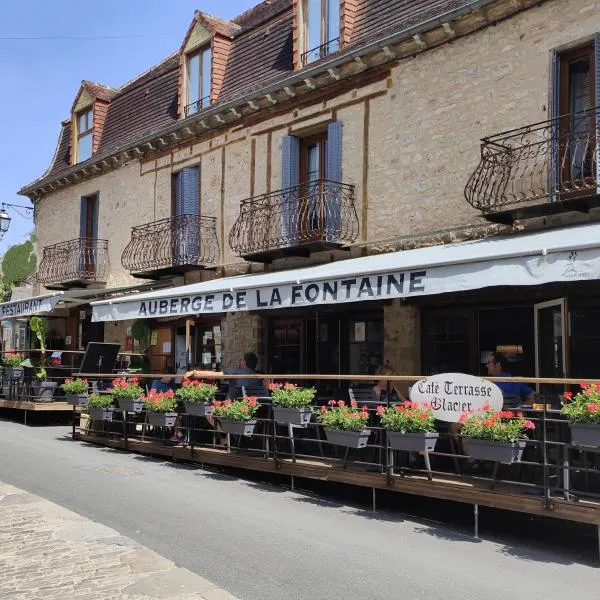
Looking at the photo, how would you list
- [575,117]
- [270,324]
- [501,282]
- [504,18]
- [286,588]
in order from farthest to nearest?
[270,324] → [504,18] → [575,117] → [501,282] → [286,588]

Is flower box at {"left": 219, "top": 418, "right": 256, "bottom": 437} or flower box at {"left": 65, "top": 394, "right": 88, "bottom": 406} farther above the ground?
flower box at {"left": 65, "top": 394, "right": 88, "bottom": 406}

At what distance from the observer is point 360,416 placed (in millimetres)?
7621

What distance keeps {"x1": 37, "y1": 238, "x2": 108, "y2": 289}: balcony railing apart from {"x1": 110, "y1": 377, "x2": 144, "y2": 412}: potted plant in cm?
813

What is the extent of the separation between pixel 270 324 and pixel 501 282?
777cm

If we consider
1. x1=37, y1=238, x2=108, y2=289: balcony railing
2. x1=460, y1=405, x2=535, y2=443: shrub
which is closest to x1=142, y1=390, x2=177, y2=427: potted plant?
x1=460, y1=405, x2=535, y2=443: shrub

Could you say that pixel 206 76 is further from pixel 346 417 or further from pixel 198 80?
pixel 346 417

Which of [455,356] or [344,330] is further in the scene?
[344,330]

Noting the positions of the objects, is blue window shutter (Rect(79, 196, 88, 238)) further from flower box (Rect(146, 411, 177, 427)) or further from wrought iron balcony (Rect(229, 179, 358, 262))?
flower box (Rect(146, 411, 177, 427))

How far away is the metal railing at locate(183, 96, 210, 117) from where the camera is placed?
16328 mm

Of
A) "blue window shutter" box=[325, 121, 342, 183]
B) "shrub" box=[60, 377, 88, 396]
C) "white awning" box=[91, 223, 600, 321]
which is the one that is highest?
"blue window shutter" box=[325, 121, 342, 183]

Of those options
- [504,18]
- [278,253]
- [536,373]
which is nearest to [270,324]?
[278,253]

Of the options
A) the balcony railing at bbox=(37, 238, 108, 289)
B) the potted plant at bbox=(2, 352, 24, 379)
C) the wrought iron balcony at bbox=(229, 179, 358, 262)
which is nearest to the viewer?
the wrought iron balcony at bbox=(229, 179, 358, 262)

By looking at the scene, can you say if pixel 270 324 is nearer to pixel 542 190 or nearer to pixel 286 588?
pixel 542 190

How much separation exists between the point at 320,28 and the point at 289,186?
310cm
